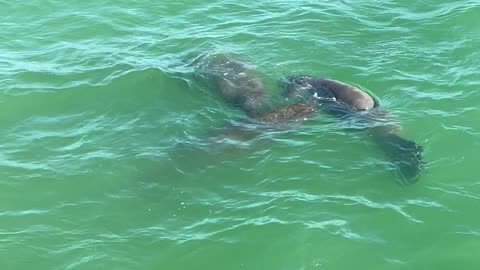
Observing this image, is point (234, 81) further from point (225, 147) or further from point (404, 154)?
point (404, 154)

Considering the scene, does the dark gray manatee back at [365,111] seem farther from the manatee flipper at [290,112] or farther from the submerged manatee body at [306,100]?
the manatee flipper at [290,112]

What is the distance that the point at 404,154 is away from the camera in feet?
41.4


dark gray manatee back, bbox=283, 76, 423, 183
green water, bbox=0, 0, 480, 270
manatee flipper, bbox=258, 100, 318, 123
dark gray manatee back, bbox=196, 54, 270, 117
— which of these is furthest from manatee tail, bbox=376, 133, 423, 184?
dark gray manatee back, bbox=196, 54, 270, 117

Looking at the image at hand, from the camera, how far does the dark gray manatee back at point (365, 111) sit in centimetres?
1241

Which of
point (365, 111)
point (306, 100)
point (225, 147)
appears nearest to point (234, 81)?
point (306, 100)

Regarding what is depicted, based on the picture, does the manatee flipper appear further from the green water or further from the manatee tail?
the manatee tail

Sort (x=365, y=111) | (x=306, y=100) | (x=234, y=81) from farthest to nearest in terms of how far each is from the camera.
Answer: (x=234, y=81) → (x=306, y=100) → (x=365, y=111)

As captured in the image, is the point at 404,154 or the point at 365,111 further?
the point at 365,111

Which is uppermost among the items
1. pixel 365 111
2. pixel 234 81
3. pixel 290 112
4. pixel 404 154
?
Answer: pixel 234 81

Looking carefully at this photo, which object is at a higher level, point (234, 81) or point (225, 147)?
point (234, 81)

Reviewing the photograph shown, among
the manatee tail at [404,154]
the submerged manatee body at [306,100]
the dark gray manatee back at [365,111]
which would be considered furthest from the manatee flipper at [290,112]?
the manatee tail at [404,154]

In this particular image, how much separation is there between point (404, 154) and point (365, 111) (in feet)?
6.25

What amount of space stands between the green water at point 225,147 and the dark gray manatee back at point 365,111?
276 millimetres

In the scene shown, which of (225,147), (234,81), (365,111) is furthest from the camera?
(234,81)
